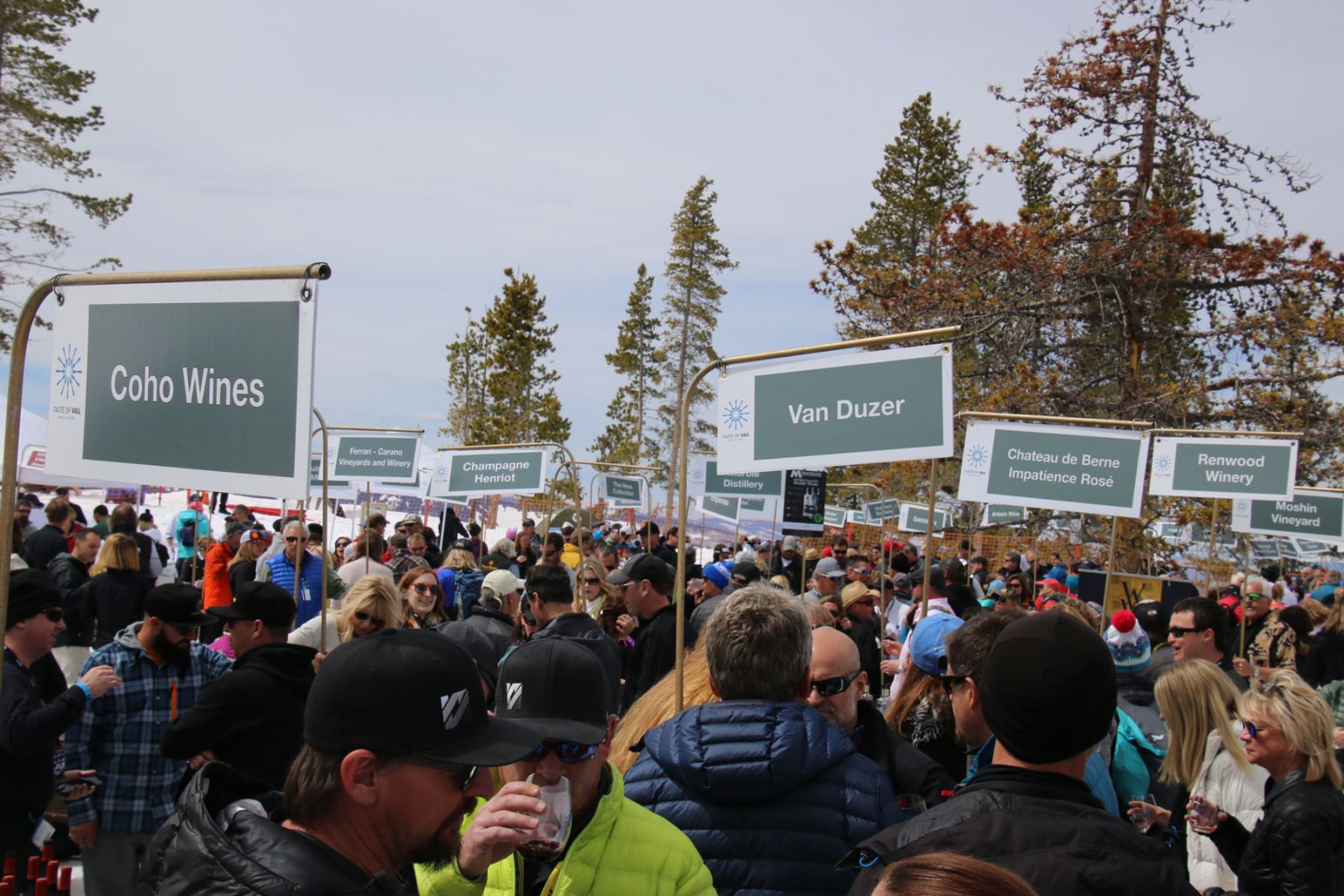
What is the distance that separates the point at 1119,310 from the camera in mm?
21344

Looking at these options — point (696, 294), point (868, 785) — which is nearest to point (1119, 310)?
point (868, 785)

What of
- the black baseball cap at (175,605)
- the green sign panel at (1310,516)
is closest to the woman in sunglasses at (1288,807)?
the black baseball cap at (175,605)

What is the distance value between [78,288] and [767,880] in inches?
110

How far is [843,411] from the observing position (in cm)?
554

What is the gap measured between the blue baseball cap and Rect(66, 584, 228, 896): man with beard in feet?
9.85

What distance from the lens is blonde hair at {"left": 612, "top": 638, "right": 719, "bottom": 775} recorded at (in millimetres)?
3932

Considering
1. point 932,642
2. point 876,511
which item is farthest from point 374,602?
point 876,511

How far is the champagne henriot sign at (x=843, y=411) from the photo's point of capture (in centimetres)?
542

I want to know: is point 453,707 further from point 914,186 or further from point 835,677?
point 914,186

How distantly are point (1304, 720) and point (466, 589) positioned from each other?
8.41 m

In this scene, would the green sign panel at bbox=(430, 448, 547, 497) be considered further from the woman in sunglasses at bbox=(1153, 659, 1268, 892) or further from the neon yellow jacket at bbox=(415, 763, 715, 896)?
the neon yellow jacket at bbox=(415, 763, 715, 896)

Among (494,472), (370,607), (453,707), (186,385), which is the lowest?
(370,607)

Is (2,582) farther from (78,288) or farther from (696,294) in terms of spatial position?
(696,294)

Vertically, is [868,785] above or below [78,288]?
below
